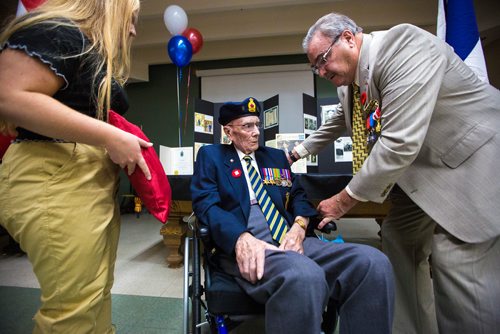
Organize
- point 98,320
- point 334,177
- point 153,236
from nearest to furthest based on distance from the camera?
point 98,320 < point 334,177 < point 153,236

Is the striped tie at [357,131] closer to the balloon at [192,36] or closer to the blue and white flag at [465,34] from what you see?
the blue and white flag at [465,34]

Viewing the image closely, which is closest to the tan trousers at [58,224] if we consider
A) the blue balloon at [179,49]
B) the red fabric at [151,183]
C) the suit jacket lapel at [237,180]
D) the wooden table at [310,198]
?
the red fabric at [151,183]

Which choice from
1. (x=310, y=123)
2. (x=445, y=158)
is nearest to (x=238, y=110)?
(x=445, y=158)

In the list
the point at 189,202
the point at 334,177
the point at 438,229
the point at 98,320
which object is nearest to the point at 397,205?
the point at 438,229

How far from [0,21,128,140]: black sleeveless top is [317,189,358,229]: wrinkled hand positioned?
920 millimetres

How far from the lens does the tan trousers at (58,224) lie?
599 millimetres

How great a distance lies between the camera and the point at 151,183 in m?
0.75

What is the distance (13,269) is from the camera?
7.82 feet

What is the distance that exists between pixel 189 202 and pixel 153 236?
5.67ft

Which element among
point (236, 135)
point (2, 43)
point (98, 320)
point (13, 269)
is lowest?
point (13, 269)

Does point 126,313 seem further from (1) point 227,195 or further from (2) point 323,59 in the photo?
(2) point 323,59

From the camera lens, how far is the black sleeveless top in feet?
1.82

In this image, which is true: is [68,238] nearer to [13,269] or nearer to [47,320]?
[47,320]

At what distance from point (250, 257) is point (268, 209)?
1.06 feet
